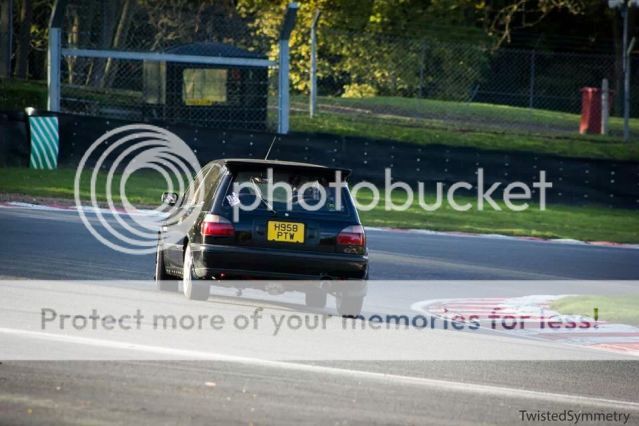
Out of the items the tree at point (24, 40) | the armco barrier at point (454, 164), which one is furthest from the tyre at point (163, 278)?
the tree at point (24, 40)

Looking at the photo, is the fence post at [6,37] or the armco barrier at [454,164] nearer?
the armco barrier at [454,164]

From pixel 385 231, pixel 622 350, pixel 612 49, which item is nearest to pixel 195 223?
pixel 622 350

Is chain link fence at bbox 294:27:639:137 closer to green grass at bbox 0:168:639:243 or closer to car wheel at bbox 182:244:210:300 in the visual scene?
green grass at bbox 0:168:639:243

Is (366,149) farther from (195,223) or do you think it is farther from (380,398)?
(380,398)

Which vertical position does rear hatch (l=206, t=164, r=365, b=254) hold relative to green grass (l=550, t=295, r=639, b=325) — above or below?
above

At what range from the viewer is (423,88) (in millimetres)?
33344

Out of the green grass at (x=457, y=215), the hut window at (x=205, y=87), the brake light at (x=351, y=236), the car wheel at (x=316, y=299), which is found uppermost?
the hut window at (x=205, y=87)

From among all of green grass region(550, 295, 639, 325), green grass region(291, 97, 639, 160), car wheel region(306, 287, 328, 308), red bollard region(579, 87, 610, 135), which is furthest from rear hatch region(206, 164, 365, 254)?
red bollard region(579, 87, 610, 135)

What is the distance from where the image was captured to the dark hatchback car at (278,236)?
1089 centimetres

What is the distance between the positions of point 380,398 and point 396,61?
982 inches

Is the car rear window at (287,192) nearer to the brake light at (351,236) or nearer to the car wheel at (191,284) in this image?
the brake light at (351,236)

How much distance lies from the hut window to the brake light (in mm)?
17028

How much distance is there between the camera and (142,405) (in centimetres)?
704

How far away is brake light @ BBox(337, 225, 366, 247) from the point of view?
36.3 feet
